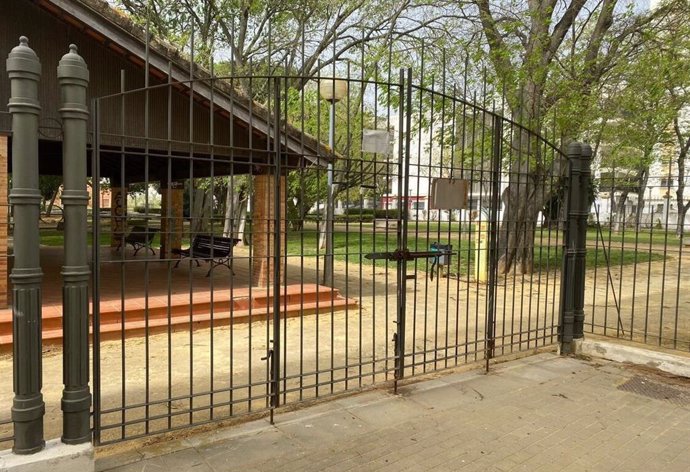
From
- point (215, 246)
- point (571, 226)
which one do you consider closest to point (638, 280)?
point (571, 226)

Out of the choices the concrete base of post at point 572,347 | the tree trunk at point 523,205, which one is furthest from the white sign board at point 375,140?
the concrete base of post at point 572,347

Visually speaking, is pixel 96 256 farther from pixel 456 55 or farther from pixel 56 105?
pixel 456 55

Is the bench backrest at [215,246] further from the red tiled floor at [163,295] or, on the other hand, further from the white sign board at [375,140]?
the white sign board at [375,140]

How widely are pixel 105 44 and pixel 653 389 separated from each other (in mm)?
8391

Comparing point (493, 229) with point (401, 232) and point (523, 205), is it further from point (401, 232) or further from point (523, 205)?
point (523, 205)

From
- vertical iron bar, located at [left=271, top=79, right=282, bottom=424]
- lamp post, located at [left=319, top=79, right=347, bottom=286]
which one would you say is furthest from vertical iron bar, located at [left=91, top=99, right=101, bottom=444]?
lamp post, located at [left=319, top=79, right=347, bottom=286]

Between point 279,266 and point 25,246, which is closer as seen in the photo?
point 25,246

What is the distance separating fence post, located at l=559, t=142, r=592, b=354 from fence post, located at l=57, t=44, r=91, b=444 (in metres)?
5.10

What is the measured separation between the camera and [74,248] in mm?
3137

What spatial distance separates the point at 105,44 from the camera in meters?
7.82

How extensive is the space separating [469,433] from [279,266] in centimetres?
195

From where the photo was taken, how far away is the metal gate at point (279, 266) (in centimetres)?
394

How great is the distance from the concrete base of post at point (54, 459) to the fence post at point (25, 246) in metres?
0.06

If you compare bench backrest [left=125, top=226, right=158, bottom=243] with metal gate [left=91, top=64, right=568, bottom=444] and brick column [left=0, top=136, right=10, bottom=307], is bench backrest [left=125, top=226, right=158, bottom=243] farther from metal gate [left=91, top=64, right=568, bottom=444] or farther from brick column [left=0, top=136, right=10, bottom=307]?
brick column [left=0, top=136, right=10, bottom=307]
